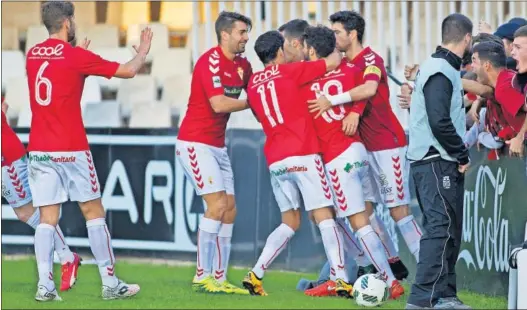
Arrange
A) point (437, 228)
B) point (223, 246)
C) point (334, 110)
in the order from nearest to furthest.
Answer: point (437, 228)
point (334, 110)
point (223, 246)

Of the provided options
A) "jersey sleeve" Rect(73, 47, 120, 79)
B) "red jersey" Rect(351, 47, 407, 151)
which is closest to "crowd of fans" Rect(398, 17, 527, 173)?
"red jersey" Rect(351, 47, 407, 151)

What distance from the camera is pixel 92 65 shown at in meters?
8.97

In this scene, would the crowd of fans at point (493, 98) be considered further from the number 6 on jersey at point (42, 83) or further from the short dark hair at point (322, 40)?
the number 6 on jersey at point (42, 83)

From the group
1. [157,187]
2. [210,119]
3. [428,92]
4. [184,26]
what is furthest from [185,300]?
[184,26]

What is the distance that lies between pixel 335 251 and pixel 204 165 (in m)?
1.12

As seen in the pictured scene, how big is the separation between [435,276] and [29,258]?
5.24 meters

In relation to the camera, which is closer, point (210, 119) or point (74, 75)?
point (74, 75)

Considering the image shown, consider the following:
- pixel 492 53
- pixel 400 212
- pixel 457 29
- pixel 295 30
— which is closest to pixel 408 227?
pixel 400 212

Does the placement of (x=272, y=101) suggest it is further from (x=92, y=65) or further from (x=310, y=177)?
(x=92, y=65)

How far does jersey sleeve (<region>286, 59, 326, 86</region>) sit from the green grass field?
1.46 m

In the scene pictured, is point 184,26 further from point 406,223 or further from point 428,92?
point 428,92

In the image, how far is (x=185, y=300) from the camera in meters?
9.13

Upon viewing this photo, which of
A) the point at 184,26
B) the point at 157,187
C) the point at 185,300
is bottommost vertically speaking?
the point at 185,300

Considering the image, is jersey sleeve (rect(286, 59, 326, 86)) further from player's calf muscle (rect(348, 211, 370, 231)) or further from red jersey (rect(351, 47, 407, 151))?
player's calf muscle (rect(348, 211, 370, 231))
